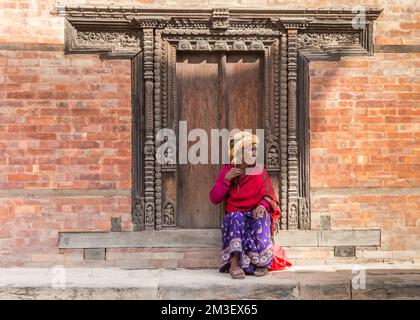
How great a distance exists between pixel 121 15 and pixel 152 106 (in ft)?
3.40

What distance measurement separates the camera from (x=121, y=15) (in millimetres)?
5711

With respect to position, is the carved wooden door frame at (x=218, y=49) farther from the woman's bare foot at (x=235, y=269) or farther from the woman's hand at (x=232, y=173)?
the woman's bare foot at (x=235, y=269)

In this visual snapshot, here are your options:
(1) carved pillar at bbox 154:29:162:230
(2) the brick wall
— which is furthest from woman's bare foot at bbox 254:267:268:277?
(1) carved pillar at bbox 154:29:162:230

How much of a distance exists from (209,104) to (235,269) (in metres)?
1.86

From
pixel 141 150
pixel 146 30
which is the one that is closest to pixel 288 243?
pixel 141 150

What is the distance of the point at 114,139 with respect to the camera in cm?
571

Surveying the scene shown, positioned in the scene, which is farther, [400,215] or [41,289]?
[400,215]

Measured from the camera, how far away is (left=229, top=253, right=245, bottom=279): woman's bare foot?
5113 mm

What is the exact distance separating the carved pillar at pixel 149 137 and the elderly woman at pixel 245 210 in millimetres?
824

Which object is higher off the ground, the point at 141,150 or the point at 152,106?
the point at 152,106

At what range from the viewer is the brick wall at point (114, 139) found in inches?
222

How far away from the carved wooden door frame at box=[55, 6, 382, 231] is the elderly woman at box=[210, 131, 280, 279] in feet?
1.97

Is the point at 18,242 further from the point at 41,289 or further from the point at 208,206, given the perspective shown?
the point at 208,206

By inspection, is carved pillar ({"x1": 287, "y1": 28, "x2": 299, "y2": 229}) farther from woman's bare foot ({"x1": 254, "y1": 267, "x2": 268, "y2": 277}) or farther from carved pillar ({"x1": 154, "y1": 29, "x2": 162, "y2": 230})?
carved pillar ({"x1": 154, "y1": 29, "x2": 162, "y2": 230})
